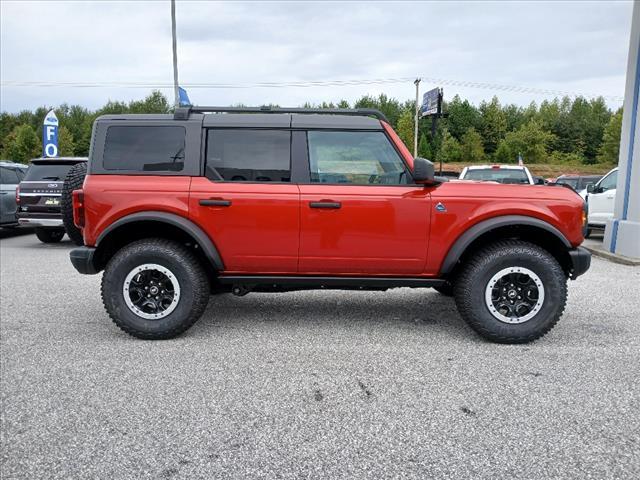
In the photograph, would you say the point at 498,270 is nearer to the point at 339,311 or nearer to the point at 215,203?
the point at 339,311

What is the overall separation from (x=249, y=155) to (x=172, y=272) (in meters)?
1.18

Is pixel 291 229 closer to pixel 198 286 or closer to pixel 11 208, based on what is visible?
pixel 198 286

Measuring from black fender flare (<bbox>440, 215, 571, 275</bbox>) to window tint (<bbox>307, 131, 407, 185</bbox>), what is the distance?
0.68m

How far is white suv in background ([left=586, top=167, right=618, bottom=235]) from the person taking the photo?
1146cm

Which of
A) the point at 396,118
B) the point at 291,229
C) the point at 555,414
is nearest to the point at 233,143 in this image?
the point at 291,229

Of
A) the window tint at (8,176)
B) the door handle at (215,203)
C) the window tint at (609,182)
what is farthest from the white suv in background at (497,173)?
the window tint at (8,176)

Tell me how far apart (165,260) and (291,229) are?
1.08 m

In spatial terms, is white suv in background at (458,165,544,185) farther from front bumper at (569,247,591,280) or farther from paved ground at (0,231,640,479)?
front bumper at (569,247,591,280)

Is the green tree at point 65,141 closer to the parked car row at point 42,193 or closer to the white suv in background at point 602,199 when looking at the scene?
the parked car row at point 42,193

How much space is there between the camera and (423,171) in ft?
14.0

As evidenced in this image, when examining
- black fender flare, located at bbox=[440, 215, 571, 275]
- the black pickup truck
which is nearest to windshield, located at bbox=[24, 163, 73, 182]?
the black pickup truck

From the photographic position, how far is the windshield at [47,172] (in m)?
10.5

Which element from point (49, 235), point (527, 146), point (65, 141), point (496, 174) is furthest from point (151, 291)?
point (65, 141)

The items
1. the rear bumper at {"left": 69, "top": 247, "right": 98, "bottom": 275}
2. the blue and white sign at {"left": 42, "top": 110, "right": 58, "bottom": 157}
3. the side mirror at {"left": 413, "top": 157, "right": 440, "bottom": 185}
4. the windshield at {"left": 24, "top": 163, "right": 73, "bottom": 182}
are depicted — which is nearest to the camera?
Result: the side mirror at {"left": 413, "top": 157, "right": 440, "bottom": 185}
